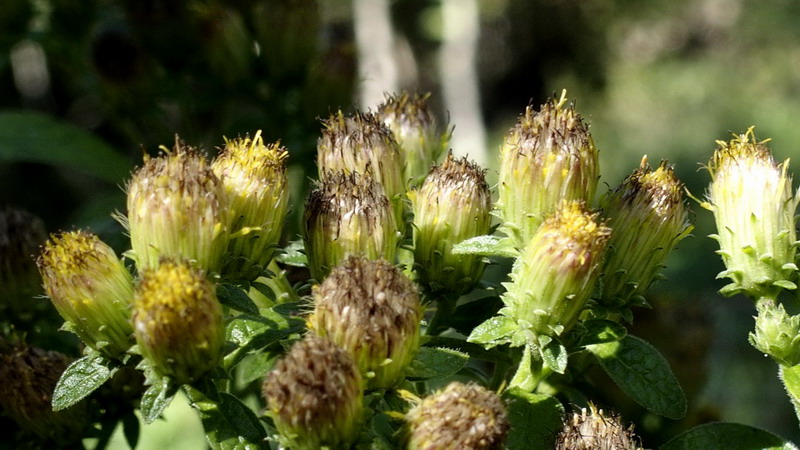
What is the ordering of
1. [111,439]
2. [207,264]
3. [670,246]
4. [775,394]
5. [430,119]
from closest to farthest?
[207,264], [670,246], [111,439], [430,119], [775,394]

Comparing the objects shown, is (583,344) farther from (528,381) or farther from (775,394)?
(775,394)

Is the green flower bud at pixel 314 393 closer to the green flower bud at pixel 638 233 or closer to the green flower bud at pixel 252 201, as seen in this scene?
the green flower bud at pixel 252 201

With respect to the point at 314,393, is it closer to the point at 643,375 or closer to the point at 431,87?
the point at 643,375

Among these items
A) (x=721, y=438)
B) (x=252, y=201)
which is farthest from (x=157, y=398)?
(x=721, y=438)

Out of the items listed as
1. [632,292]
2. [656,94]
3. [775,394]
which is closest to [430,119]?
[632,292]

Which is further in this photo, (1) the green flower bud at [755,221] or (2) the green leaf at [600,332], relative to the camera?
(1) the green flower bud at [755,221]

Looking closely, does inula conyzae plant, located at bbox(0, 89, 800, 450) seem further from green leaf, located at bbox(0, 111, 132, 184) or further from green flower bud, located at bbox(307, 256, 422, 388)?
green leaf, located at bbox(0, 111, 132, 184)

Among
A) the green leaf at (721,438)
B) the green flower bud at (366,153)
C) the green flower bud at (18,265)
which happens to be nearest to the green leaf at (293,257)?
the green flower bud at (366,153)
